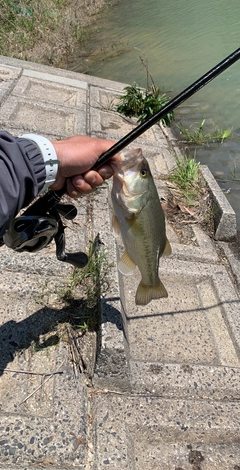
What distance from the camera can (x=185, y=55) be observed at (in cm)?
1162

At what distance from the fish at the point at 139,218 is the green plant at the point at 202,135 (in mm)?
4783

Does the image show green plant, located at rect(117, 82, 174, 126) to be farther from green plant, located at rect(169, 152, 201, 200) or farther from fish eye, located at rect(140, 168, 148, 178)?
fish eye, located at rect(140, 168, 148, 178)

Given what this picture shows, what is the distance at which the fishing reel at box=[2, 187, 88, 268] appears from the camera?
2.20 metres

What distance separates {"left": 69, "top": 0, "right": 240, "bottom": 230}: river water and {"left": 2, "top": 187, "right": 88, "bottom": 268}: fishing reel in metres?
3.45

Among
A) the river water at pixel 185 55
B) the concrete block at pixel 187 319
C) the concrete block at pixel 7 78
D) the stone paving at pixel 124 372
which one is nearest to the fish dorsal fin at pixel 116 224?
the stone paving at pixel 124 372

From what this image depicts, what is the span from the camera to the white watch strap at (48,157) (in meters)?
2.03

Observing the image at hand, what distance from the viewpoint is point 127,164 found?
7.23ft

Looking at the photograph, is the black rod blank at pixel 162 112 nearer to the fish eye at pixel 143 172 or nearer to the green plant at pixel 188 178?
the fish eye at pixel 143 172

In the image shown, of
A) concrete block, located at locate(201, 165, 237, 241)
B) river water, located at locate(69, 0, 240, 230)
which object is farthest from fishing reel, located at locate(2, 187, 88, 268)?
river water, located at locate(69, 0, 240, 230)

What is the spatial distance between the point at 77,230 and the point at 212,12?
14966 mm

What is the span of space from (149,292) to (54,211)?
0.78m

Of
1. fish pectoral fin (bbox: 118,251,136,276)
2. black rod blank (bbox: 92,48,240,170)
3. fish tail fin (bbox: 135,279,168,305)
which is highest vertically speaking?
black rod blank (bbox: 92,48,240,170)

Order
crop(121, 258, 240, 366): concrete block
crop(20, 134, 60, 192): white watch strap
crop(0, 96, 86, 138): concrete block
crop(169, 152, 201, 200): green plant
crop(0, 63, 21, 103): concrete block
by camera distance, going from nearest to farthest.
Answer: crop(20, 134, 60, 192): white watch strap < crop(121, 258, 240, 366): concrete block < crop(169, 152, 201, 200): green plant < crop(0, 96, 86, 138): concrete block < crop(0, 63, 21, 103): concrete block

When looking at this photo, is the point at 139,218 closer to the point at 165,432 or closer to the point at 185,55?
the point at 165,432
